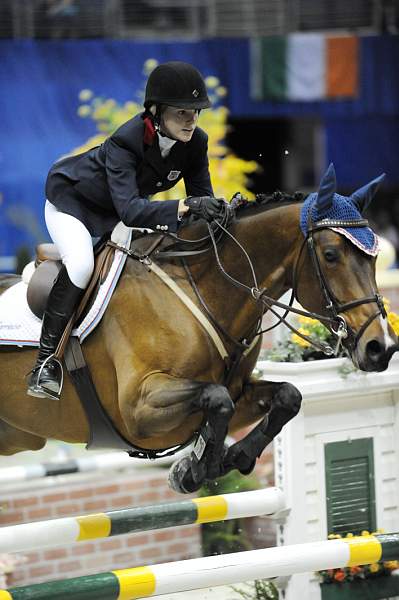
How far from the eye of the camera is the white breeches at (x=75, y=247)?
357 centimetres

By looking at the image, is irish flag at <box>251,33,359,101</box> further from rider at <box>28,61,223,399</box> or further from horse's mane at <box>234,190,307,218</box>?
horse's mane at <box>234,190,307,218</box>

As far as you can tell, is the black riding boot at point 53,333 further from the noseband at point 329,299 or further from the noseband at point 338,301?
the noseband at point 338,301

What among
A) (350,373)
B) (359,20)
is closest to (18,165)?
(359,20)

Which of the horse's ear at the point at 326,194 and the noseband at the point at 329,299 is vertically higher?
the horse's ear at the point at 326,194

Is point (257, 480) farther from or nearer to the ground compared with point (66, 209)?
nearer to the ground

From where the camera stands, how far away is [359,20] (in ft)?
49.1

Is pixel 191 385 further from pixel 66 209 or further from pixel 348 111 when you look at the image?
A: pixel 348 111

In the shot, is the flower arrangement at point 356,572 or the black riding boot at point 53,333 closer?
the black riding boot at point 53,333

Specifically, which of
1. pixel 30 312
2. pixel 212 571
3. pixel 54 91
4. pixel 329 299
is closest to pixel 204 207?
pixel 329 299

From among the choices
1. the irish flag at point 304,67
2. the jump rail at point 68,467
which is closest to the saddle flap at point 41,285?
the jump rail at point 68,467

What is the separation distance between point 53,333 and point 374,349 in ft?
3.83

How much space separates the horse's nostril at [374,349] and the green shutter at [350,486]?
145 cm

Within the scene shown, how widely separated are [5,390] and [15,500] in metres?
2.40

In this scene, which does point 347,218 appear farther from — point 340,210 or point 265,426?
point 265,426
